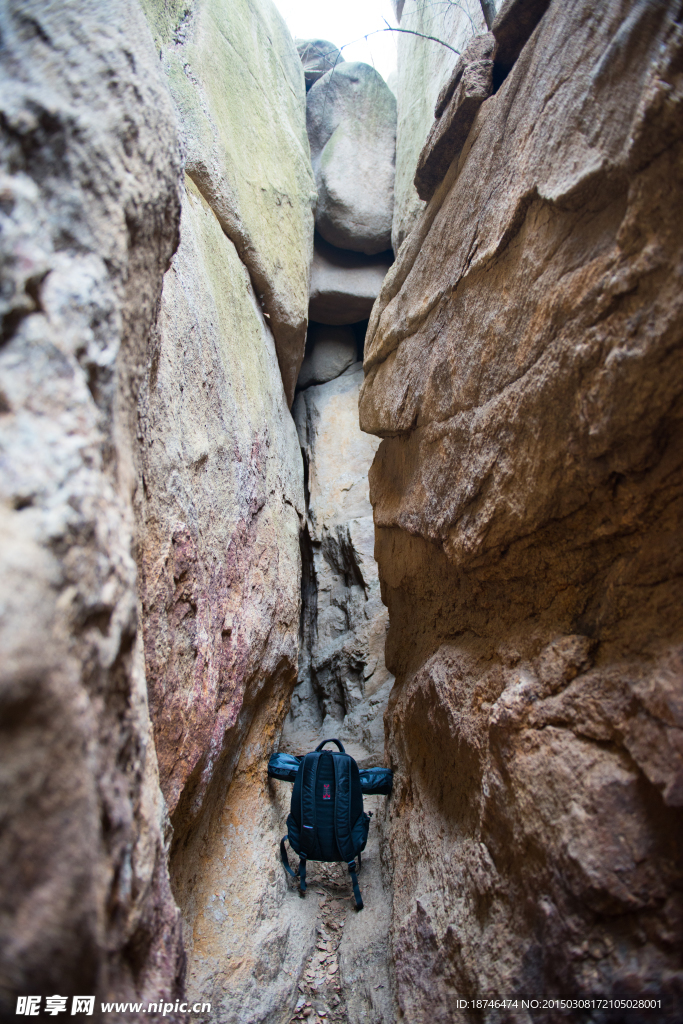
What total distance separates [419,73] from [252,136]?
259 cm

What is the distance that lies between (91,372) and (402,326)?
7.35ft

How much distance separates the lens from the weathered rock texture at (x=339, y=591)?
5.66 m

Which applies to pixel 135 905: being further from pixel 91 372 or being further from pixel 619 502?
pixel 619 502

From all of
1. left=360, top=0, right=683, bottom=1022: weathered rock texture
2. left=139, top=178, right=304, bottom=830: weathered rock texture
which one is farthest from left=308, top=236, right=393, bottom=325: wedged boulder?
left=360, top=0, right=683, bottom=1022: weathered rock texture

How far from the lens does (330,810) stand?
11.5 feet

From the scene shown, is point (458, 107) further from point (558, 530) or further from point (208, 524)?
point (208, 524)

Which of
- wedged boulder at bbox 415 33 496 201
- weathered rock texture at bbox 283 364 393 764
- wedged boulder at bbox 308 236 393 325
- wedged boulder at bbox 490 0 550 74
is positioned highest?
wedged boulder at bbox 490 0 550 74

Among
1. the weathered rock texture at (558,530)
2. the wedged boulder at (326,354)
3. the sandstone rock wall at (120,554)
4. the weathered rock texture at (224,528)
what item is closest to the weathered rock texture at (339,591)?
the wedged boulder at (326,354)

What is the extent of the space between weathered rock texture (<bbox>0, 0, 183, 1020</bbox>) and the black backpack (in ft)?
6.87

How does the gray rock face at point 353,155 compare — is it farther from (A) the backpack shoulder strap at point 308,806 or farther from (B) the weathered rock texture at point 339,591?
(A) the backpack shoulder strap at point 308,806

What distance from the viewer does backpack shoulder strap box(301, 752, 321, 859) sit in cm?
346

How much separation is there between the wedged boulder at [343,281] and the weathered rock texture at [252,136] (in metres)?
1.43

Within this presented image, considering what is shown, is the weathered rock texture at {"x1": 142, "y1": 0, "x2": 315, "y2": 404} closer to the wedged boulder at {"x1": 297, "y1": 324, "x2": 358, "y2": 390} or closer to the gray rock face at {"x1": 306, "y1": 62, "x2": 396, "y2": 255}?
the gray rock face at {"x1": 306, "y1": 62, "x2": 396, "y2": 255}

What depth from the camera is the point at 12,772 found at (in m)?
0.87
